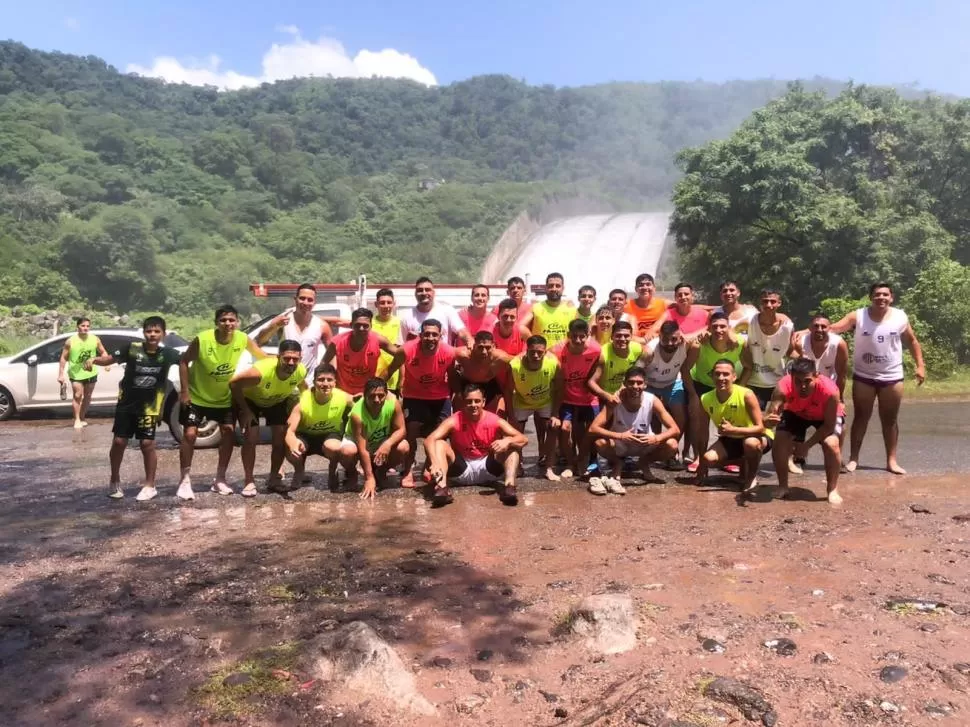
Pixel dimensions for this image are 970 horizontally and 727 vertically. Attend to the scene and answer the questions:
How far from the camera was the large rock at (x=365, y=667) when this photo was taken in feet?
10.3

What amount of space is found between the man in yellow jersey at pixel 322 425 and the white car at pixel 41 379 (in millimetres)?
6105

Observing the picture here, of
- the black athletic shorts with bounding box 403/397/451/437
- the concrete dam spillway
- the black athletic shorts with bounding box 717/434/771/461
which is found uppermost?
the concrete dam spillway

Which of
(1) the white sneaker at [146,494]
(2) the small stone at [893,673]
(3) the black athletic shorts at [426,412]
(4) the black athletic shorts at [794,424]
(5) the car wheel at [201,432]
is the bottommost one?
(5) the car wheel at [201,432]

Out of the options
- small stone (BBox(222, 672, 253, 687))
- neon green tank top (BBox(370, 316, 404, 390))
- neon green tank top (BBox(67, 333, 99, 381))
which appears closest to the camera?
small stone (BBox(222, 672, 253, 687))

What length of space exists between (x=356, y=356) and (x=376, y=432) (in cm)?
74

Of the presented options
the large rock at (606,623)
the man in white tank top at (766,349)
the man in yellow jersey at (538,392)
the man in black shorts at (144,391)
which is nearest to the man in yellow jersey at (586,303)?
the man in yellow jersey at (538,392)

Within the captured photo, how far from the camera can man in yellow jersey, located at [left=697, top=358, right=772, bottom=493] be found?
6.31m

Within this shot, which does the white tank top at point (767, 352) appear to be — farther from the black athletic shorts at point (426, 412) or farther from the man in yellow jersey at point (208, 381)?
the man in yellow jersey at point (208, 381)

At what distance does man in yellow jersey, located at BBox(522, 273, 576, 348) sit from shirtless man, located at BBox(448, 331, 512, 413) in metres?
0.72

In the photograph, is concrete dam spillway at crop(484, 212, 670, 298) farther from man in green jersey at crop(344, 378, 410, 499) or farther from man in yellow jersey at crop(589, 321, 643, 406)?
man in green jersey at crop(344, 378, 410, 499)

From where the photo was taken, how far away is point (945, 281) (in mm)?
15617

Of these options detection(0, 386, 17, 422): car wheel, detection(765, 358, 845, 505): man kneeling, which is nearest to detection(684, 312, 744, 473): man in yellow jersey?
detection(765, 358, 845, 505): man kneeling

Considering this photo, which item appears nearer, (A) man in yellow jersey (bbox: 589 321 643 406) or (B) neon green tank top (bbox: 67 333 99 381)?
(A) man in yellow jersey (bbox: 589 321 643 406)

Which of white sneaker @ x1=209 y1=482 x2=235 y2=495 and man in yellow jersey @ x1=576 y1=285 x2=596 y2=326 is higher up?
man in yellow jersey @ x1=576 y1=285 x2=596 y2=326
